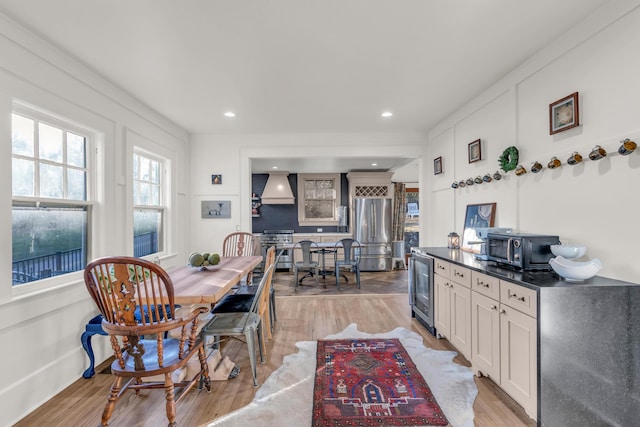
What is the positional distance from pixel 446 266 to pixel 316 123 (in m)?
2.58

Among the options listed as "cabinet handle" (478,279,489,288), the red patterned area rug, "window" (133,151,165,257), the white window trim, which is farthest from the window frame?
"cabinet handle" (478,279,489,288)

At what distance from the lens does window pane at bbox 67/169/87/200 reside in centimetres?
250

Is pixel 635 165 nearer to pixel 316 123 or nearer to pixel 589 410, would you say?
pixel 589 410

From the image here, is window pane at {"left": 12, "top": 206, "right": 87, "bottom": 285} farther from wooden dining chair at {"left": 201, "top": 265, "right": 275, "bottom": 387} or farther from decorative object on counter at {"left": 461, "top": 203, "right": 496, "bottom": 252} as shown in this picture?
decorative object on counter at {"left": 461, "top": 203, "right": 496, "bottom": 252}

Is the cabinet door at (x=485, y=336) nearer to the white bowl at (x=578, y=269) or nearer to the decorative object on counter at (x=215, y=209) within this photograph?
the white bowl at (x=578, y=269)

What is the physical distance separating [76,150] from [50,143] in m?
0.26

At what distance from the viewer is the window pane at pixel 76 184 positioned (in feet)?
8.20

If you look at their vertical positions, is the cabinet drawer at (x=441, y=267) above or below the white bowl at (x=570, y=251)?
below

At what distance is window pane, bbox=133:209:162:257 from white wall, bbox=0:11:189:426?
355 mm

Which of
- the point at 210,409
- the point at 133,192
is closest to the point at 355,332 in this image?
the point at 210,409

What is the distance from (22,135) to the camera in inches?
83.2

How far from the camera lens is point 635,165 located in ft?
5.57

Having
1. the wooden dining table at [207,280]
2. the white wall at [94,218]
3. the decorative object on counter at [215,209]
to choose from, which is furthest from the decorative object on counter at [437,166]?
the white wall at [94,218]

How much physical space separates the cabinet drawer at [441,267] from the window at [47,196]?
131 inches
